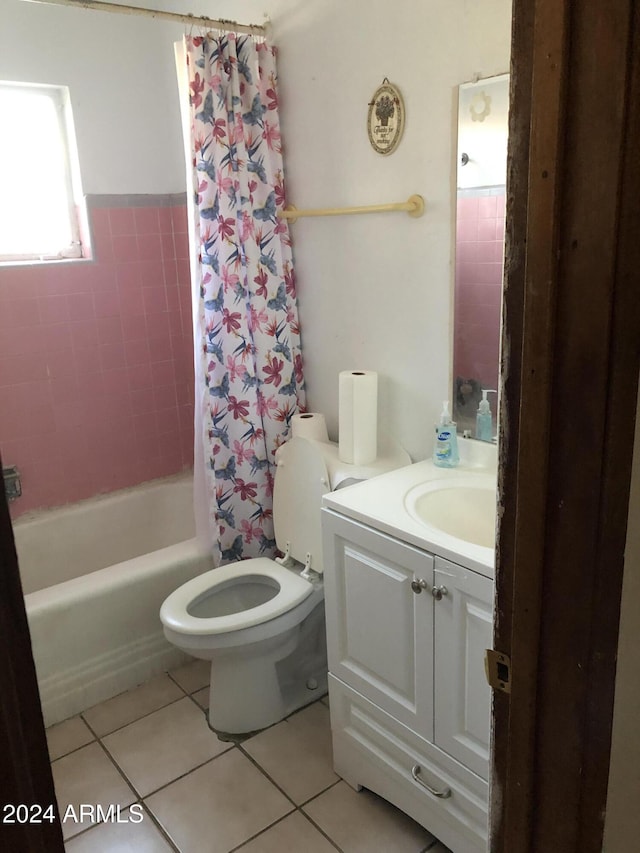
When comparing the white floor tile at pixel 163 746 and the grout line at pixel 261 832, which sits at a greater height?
the white floor tile at pixel 163 746

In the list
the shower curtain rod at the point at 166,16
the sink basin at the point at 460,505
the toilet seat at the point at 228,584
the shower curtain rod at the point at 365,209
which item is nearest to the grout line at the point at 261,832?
the toilet seat at the point at 228,584

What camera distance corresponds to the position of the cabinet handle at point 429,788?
167 cm

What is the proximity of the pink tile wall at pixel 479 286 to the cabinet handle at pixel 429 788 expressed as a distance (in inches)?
39.3

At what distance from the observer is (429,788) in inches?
67.4

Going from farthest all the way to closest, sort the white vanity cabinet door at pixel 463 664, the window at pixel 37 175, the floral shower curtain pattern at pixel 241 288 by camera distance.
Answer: the window at pixel 37 175 < the floral shower curtain pattern at pixel 241 288 < the white vanity cabinet door at pixel 463 664

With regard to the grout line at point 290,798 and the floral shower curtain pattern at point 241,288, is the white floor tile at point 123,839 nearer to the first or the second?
→ the grout line at point 290,798

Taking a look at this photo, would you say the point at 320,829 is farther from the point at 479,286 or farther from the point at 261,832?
the point at 479,286

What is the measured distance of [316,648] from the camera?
7.86ft

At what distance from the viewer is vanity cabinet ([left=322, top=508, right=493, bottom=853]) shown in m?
1.54

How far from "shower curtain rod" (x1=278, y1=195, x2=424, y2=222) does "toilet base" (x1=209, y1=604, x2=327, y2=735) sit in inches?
49.9

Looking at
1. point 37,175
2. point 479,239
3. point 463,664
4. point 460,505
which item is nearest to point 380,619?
point 463,664

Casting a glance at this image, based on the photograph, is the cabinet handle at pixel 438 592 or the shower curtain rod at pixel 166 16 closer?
the cabinet handle at pixel 438 592

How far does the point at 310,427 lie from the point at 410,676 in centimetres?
93

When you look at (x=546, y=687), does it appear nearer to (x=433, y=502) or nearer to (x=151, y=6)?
(x=433, y=502)
